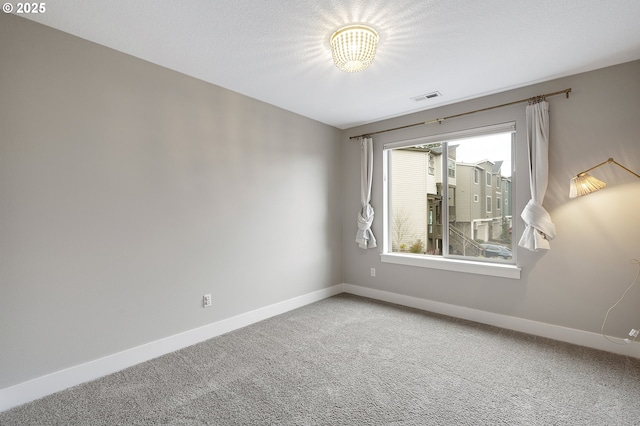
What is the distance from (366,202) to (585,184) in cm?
240

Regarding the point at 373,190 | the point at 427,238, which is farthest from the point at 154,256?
the point at 427,238

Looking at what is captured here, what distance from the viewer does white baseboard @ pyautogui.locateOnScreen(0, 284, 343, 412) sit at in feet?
6.44

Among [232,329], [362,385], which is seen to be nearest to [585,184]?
[362,385]

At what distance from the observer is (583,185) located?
Result: 2674 millimetres

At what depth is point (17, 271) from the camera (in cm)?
197

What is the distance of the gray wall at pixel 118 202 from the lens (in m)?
1.99

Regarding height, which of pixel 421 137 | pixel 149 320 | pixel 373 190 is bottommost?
pixel 149 320

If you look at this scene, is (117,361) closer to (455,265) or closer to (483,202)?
(455,265)

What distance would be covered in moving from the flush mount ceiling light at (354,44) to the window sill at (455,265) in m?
2.54

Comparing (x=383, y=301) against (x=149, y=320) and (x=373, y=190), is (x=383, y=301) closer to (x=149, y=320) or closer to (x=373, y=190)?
(x=373, y=190)

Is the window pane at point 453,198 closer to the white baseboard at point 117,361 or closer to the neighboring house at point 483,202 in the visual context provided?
the neighboring house at point 483,202

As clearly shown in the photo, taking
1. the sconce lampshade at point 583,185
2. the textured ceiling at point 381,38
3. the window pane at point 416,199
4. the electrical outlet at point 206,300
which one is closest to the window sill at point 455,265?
the window pane at point 416,199

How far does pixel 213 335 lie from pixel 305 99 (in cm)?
280

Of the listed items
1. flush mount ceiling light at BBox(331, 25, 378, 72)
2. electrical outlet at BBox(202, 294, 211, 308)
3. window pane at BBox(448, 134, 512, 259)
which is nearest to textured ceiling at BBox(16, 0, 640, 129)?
flush mount ceiling light at BBox(331, 25, 378, 72)
